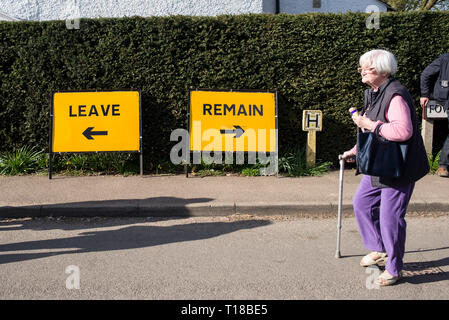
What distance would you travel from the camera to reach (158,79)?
810 cm

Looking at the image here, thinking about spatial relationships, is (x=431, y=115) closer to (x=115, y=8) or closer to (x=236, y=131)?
(x=236, y=131)

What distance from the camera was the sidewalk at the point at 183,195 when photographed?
19.3 ft

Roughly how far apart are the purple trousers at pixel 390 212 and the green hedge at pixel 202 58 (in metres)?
4.61

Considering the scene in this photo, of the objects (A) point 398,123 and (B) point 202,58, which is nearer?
(A) point 398,123

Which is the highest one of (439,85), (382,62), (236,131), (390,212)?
(439,85)

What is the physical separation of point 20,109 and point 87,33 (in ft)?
6.23

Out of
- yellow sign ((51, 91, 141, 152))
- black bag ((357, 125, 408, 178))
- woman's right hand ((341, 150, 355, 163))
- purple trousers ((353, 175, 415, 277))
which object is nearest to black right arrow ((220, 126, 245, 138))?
yellow sign ((51, 91, 141, 152))

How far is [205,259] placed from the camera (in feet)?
13.9

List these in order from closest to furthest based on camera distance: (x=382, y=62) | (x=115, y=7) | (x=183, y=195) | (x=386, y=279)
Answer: (x=382, y=62)
(x=386, y=279)
(x=183, y=195)
(x=115, y=7)

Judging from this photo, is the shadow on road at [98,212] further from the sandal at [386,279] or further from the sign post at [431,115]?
the sign post at [431,115]

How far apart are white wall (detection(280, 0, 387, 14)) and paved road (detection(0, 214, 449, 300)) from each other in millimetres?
12649

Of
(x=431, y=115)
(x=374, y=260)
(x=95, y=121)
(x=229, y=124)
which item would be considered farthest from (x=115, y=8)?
(x=374, y=260)

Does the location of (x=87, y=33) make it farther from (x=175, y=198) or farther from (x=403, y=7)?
(x=403, y=7)

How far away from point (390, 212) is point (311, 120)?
467 centimetres
